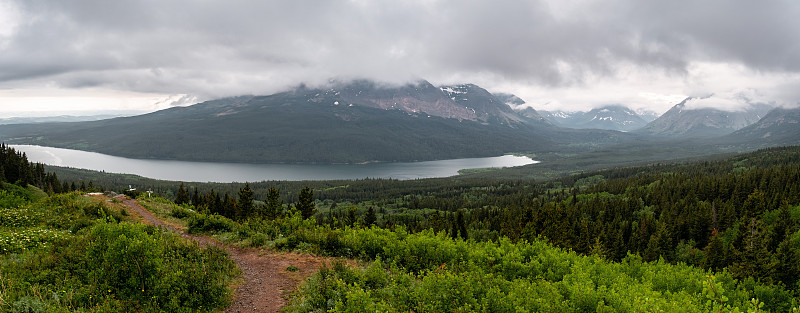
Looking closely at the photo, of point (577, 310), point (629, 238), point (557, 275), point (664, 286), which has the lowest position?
point (629, 238)

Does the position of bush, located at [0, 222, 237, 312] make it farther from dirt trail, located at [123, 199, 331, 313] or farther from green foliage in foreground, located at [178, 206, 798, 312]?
green foliage in foreground, located at [178, 206, 798, 312]

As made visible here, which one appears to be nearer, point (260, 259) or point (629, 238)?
point (260, 259)

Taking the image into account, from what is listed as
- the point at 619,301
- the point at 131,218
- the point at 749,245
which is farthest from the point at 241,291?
the point at 749,245

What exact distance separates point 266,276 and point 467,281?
10.5 meters

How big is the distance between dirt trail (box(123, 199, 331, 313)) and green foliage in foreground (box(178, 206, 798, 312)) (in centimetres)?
114

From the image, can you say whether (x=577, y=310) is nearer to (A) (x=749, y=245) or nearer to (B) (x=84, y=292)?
(B) (x=84, y=292)

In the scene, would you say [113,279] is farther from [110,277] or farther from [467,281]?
[467,281]

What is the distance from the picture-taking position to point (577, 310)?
10750 mm

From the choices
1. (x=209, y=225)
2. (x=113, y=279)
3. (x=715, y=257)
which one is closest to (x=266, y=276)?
(x=113, y=279)

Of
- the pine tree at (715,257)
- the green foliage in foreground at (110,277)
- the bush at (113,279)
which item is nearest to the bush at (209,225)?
the green foliage in foreground at (110,277)

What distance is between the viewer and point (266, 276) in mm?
17531

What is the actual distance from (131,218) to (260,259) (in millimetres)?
17681

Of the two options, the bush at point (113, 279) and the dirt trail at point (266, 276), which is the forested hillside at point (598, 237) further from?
the bush at point (113, 279)

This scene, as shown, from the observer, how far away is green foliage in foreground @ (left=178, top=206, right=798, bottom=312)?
34.7 ft
